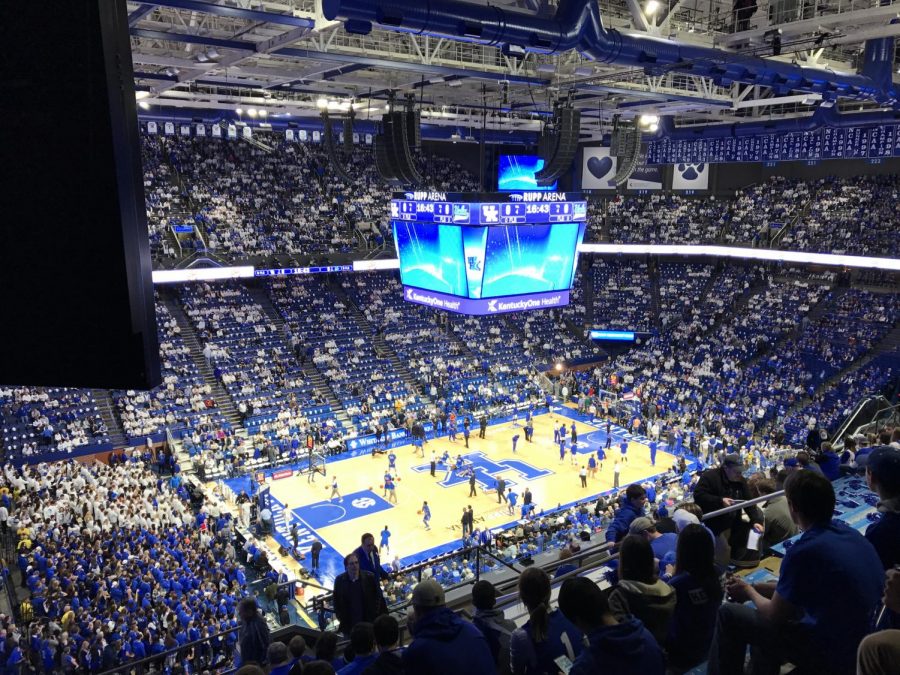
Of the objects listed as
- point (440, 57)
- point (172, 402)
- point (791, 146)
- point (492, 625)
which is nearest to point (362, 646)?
point (492, 625)

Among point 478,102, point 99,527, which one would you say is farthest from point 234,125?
point 99,527

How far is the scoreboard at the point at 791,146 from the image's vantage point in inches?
868

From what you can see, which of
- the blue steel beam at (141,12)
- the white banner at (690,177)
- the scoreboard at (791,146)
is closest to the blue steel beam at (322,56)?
the blue steel beam at (141,12)

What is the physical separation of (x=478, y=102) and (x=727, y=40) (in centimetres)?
1349

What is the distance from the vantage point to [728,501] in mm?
5535

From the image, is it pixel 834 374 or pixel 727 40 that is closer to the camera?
pixel 727 40

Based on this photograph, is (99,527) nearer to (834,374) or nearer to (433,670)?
(433,670)

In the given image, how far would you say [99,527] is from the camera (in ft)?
50.2

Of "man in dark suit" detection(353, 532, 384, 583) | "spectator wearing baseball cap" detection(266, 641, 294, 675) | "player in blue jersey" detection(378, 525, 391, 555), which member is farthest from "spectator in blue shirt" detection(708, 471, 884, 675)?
"player in blue jersey" detection(378, 525, 391, 555)

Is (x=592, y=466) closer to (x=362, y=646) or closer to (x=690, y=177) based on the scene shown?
(x=362, y=646)

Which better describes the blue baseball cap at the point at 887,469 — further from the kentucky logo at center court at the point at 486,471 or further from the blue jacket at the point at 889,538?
the kentucky logo at center court at the point at 486,471

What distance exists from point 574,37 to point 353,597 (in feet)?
30.0

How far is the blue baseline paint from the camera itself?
65.2 feet

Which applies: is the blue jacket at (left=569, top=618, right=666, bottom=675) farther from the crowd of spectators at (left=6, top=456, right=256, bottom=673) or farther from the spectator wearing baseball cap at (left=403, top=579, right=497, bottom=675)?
the crowd of spectators at (left=6, top=456, right=256, bottom=673)
